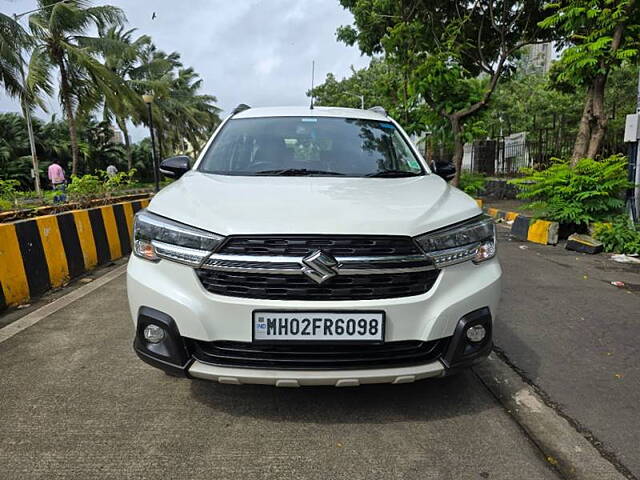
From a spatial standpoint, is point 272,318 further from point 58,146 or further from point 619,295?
point 58,146

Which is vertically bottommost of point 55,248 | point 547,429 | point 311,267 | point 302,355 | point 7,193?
point 547,429

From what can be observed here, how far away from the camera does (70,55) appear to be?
18688 millimetres

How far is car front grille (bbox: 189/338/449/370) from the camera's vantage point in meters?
→ 2.24

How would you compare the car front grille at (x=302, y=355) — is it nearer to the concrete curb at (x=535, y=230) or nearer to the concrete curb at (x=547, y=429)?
the concrete curb at (x=547, y=429)

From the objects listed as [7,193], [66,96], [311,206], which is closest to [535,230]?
[311,206]

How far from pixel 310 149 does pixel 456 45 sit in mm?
10127

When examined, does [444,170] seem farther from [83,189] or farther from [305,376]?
[83,189]

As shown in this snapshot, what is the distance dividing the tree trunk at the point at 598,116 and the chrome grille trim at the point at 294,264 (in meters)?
7.81

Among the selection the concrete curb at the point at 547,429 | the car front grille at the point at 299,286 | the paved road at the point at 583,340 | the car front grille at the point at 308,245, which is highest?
the car front grille at the point at 308,245

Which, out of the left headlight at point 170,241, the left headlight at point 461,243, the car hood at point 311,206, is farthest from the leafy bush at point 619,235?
the left headlight at point 170,241

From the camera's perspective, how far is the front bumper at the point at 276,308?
2.20 m

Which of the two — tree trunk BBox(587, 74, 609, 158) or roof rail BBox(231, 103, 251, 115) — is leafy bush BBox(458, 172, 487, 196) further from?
roof rail BBox(231, 103, 251, 115)

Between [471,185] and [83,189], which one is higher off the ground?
[83,189]

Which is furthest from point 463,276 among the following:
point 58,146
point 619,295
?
point 58,146
